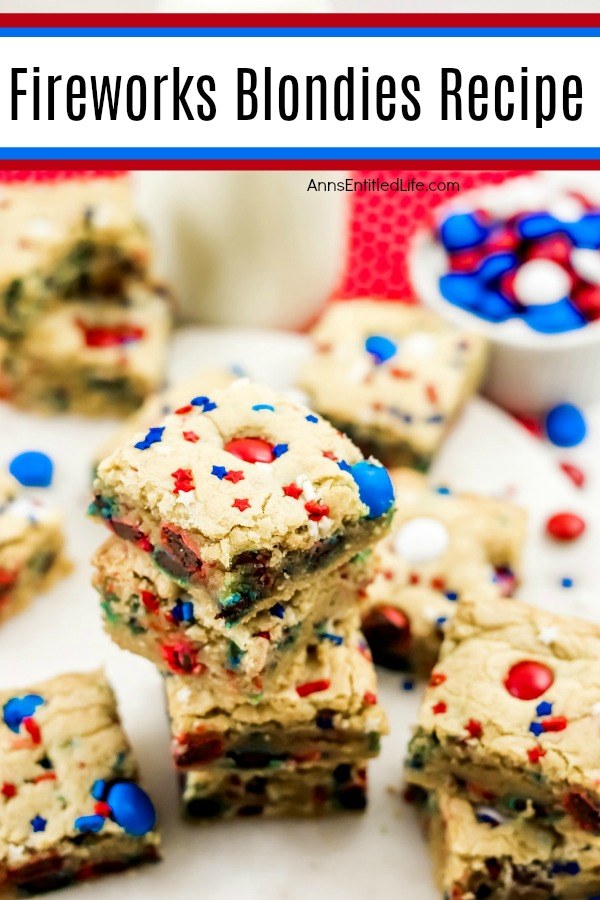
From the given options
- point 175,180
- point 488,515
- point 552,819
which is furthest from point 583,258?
point 552,819

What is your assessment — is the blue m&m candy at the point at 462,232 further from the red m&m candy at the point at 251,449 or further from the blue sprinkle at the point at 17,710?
the blue sprinkle at the point at 17,710

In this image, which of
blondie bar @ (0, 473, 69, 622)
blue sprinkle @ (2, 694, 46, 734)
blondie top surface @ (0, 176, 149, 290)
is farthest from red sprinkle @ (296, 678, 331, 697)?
blondie top surface @ (0, 176, 149, 290)

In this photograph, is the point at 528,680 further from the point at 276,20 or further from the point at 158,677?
the point at 276,20

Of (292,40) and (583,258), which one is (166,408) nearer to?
(292,40)

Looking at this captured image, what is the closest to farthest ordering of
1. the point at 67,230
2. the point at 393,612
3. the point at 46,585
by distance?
1. the point at 393,612
2. the point at 46,585
3. the point at 67,230

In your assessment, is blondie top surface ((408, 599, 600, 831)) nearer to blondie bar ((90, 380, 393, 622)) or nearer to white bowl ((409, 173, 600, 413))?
blondie bar ((90, 380, 393, 622))

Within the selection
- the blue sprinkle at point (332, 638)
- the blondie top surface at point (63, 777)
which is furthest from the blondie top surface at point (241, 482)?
the blondie top surface at point (63, 777)
